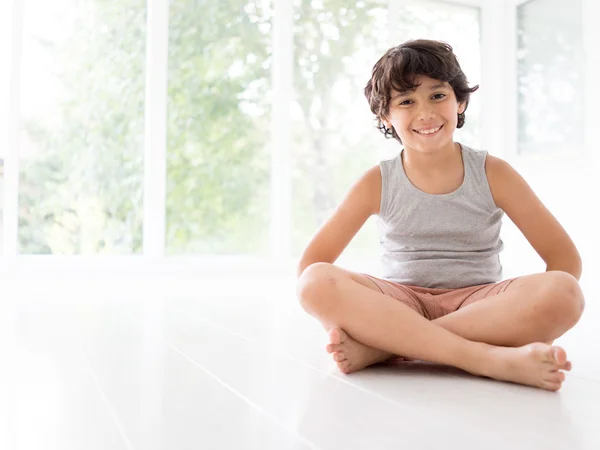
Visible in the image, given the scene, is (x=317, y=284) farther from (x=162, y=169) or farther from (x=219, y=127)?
(x=219, y=127)

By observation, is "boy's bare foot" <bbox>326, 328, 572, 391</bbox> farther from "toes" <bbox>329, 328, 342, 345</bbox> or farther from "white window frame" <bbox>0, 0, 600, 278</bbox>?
"white window frame" <bbox>0, 0, 600, 278</bbox>

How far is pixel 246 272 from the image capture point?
400 cm

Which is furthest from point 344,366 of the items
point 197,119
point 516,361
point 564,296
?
point 197,119

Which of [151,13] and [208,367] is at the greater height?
[151,13]

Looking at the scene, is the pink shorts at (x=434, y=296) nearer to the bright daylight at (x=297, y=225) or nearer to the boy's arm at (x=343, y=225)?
the bright daylight at (x=297, y=225)

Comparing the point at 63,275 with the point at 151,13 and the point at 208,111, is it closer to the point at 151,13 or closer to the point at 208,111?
the point at 208,111

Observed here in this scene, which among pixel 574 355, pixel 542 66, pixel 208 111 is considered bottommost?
pixel 574 355

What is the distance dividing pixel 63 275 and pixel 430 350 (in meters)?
2.78

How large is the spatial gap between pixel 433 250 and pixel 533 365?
1.40 feet

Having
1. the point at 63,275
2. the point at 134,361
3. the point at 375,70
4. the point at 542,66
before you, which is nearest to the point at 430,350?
the point at 134,361

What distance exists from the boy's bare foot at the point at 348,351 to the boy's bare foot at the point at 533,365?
23cm

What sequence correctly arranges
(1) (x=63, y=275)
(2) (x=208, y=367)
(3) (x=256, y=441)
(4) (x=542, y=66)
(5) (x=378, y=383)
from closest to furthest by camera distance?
(3) (x=256, y=441) < (5) (x=378, y=383) < (2) (x=208, y=367) < (1) (x=63, y=275) < (4) (x=542, y=66)

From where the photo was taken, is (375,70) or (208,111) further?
(208,111)

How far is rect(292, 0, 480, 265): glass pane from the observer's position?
13.9ft
